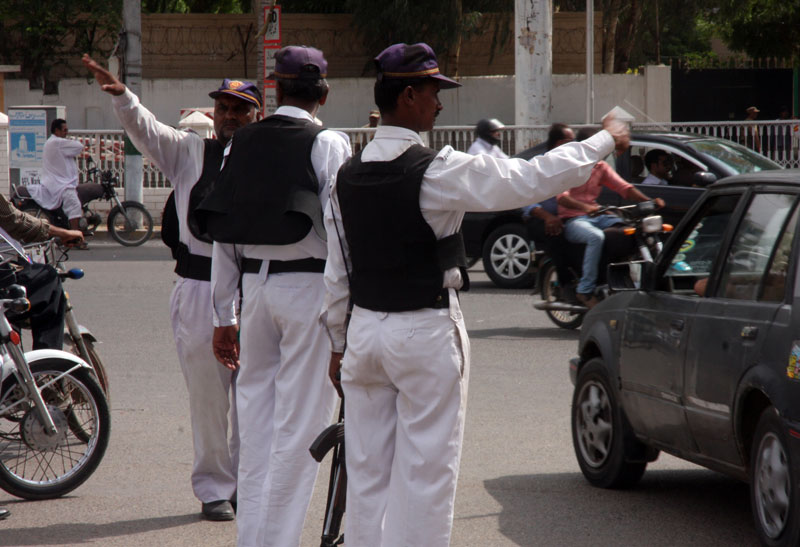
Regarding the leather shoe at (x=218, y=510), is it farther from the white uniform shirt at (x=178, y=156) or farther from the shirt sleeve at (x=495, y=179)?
the shirt sleeve at (x=495, y=179)

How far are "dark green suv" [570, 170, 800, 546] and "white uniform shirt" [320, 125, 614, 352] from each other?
1297 millimetres

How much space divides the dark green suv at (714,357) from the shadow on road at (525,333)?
442cm

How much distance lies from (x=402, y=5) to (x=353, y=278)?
25851 mm

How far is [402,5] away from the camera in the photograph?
94.7ft

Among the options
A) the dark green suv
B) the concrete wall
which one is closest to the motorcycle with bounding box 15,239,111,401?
the dark green suv

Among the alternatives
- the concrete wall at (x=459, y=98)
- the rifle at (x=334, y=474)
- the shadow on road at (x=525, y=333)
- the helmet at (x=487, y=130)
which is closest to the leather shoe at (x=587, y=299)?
the shadow on road at (x=525, y=333)

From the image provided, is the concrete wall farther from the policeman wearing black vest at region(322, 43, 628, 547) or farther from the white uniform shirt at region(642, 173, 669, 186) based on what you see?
the policeman wearing black vest at region(322, 43, 628, 547)

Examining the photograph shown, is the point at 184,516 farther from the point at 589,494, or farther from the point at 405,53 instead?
the point at 405,53

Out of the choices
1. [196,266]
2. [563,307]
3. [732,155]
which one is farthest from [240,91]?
[732,155]

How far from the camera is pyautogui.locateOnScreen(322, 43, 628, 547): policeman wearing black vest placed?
362 centimetres

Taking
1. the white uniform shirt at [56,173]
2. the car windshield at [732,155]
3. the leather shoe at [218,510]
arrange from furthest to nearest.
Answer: the white uniform shirt at [56,173], the car windshield at [732,155], the leather shoe at [218,510]

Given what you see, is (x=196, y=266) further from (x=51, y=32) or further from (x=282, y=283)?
(x=51, y=32)

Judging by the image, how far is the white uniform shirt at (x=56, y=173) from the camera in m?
18.0

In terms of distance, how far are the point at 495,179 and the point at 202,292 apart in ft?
7.00
